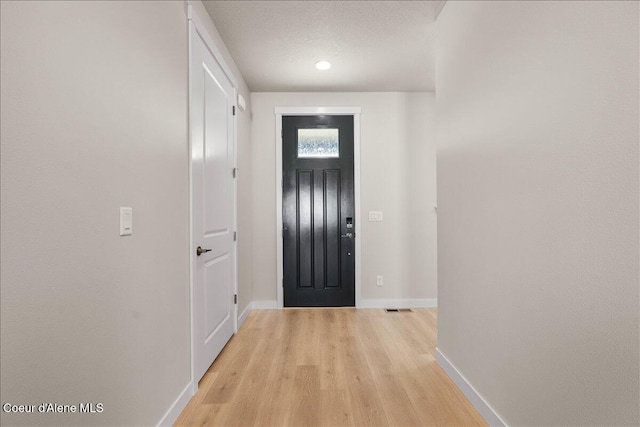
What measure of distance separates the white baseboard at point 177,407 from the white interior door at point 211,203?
11cm

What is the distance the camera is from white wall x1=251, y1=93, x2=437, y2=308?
179 inches

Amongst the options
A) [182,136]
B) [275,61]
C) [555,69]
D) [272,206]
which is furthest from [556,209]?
[272,206]

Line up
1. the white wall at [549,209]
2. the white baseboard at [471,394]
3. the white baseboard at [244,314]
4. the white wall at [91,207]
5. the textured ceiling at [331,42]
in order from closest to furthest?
the white wall at [91,207], the white wall at [549,209], the white baseboard at [471,394], the textured ceiling at [331,42], the white baseboard at [244,314]

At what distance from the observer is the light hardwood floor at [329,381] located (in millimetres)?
2043

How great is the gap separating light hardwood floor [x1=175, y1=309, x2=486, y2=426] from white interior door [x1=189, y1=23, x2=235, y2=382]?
0.25 m

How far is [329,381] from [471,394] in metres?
0.88

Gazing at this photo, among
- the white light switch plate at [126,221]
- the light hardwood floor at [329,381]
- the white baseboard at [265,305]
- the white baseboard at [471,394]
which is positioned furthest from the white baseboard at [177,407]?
the white baseboard at [265,305]

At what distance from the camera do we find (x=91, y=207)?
4.30ft

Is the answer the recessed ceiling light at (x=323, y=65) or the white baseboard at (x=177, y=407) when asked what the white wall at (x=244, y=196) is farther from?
the white baseboard at (x=177, y=407)

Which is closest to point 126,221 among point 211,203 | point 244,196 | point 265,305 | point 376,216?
point 211,203

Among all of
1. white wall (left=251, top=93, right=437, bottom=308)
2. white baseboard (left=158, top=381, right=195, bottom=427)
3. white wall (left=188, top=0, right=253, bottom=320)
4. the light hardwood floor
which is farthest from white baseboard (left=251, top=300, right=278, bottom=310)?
white baseboard (left=158, top=381, right=195, bottom=427)

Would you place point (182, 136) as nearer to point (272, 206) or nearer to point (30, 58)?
point (30, 58)

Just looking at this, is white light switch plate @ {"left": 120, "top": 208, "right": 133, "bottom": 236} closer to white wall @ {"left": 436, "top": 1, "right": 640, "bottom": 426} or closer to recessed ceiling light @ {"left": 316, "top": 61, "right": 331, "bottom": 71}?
white wall @ {"left": 436, "top": 1, "right": 640, "bottom": 426}

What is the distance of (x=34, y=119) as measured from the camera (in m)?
1.04
